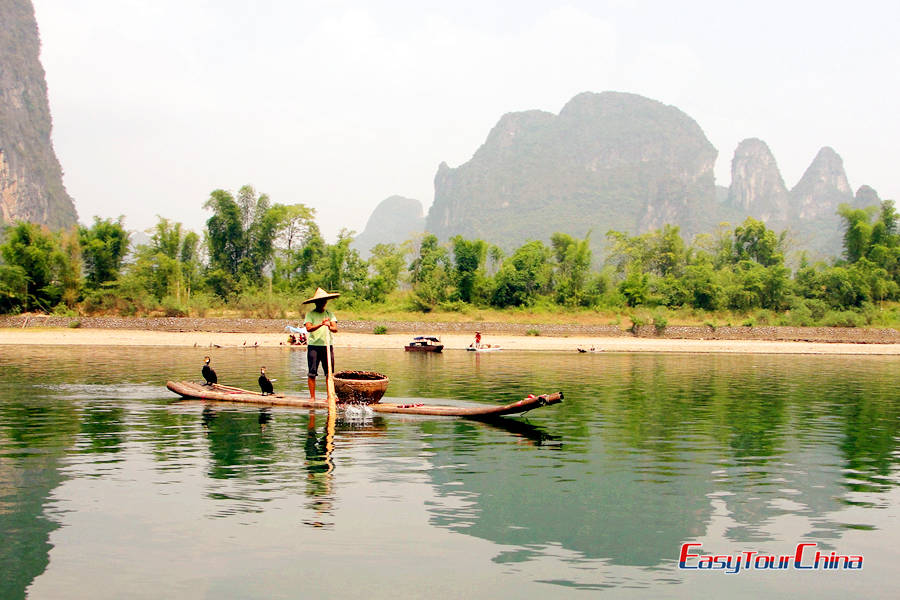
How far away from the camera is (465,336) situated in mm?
54562

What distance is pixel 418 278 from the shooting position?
68.4 m

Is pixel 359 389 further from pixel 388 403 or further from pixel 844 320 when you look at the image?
pixel 844 320

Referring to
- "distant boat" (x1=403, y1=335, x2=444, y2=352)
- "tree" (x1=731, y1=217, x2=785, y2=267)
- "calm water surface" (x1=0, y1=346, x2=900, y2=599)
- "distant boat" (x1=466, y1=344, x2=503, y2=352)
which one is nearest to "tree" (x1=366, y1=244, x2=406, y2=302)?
"distant boat" (x1=403, y1=335, x2=444, y2=352)

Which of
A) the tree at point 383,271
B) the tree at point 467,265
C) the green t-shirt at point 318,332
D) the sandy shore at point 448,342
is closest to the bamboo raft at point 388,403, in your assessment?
the green t-shirt at point 318,332

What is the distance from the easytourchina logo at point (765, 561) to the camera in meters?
7.24

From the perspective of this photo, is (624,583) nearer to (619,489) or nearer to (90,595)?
(619,489)

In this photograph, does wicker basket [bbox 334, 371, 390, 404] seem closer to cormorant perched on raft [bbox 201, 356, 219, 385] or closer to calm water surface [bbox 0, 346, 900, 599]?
calm water surface [bbox 0, 346, 900, 599]

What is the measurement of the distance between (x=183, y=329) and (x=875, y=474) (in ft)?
164

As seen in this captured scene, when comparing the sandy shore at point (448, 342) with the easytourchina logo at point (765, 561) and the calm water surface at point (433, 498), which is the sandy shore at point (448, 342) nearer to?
the calm water surface at point (433, 498)

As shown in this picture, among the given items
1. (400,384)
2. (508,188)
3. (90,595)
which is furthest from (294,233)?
(508,188)

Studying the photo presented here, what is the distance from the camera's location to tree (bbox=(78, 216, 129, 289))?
59375 millimetres

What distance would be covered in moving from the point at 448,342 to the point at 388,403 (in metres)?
34.0

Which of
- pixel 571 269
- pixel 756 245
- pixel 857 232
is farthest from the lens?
pixel 756 245

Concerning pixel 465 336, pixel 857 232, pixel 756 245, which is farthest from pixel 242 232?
pixel 857 232
